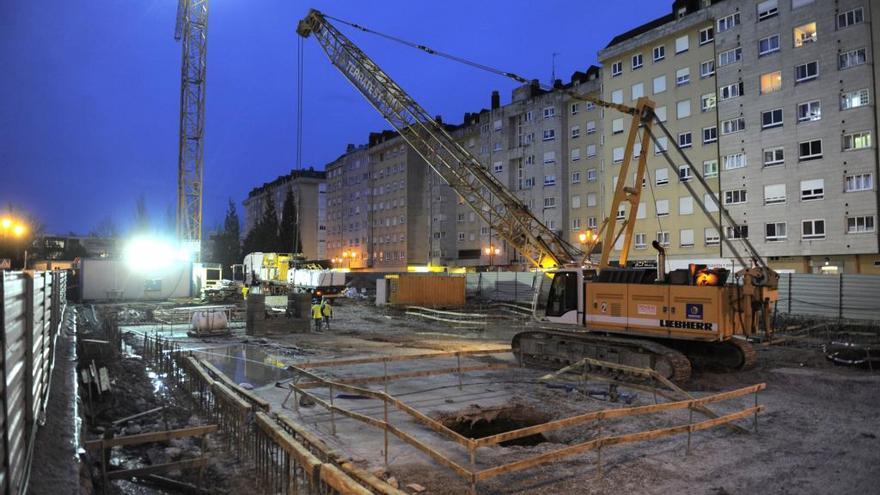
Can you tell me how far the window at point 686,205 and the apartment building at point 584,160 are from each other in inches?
375

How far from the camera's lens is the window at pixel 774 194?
3769cm

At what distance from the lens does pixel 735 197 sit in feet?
133

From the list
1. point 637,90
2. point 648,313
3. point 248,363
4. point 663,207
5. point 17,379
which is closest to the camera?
point 17,379

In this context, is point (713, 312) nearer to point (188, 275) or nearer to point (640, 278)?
point (640, 278)

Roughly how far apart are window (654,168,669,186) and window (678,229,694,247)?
4.15 m

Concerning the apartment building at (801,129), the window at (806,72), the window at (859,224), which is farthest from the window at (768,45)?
the window at (859,224)

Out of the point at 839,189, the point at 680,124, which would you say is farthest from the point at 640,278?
the point at 680,124

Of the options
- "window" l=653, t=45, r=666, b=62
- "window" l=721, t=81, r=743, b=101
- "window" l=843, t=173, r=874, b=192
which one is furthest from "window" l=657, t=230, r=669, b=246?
"window" l=653, t=45, r=666, b=62

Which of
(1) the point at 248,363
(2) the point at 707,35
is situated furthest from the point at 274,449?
(2) the point at 707,35

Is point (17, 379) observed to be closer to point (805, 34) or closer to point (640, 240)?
point (805, 34)

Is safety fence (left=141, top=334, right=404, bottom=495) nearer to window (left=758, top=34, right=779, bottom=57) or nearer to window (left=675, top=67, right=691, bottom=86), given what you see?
window (left=758, top=34, right=779, bottom=57)

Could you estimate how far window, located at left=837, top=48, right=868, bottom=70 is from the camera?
3391cm

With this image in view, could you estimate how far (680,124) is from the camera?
147 ft

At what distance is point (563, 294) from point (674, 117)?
3499 cm
